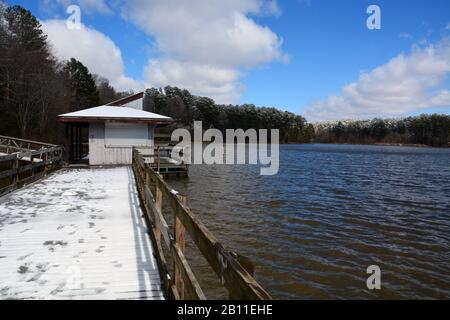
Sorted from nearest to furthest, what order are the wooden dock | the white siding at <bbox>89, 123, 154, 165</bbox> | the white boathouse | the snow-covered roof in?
the wooden dock
the snow-covered roof
the white boathouse
the white siding at <bbox>89, 123, 154, 165</bbox>

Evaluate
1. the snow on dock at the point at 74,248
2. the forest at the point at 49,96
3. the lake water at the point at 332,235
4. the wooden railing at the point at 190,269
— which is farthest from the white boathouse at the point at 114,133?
the forest at the point at 49,96

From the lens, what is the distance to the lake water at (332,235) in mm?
7363

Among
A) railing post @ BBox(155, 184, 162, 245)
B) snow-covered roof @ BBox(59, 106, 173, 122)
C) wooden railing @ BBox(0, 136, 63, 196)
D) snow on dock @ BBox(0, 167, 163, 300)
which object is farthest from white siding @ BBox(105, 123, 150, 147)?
railing post @ BBox(155, 184, 162, 245)

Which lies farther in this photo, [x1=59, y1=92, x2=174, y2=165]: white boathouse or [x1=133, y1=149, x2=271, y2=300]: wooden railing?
[x1=59, y1=92, x2=174, y2=165]: white boathouse

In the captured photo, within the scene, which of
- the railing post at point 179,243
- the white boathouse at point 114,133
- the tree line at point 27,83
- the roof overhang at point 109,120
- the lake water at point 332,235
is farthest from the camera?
the tree line at point 27,83

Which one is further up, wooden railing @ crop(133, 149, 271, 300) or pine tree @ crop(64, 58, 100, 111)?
pine tree @ crop(64, 58, 100, 111)

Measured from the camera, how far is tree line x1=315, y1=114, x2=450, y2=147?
4791 inches

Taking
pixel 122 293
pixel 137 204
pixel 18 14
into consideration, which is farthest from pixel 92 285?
pixel 18 14

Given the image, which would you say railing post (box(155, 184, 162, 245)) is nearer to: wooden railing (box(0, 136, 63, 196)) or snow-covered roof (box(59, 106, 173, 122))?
wooden railing (box(0, 136, 63, 196))

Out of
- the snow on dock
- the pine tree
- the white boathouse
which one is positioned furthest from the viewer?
the pine tree

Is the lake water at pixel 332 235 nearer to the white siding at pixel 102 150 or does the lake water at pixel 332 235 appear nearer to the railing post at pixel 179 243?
the railing post at pixel 179 243

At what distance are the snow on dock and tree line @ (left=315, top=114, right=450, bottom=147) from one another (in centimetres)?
13142

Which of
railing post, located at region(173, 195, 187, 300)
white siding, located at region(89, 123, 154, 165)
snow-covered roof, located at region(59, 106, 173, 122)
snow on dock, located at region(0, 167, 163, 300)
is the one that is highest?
snow-covered roof, located at region(59, 106, 173, 122)

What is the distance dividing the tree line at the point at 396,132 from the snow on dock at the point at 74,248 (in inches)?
5174
